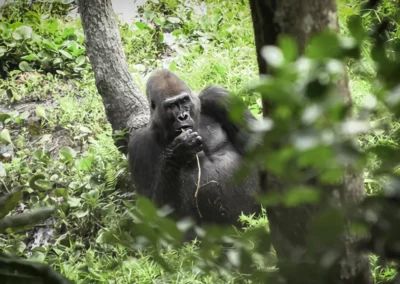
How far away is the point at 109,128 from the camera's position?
443cm

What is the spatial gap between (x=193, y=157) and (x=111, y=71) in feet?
3.24

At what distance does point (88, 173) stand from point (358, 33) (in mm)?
3622

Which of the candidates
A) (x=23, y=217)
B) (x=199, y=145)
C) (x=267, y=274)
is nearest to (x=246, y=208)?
(x=199, y=145)

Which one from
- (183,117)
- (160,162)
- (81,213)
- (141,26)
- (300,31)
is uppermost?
(300,31)

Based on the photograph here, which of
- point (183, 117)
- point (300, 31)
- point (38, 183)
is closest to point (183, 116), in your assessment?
point (183, 117)

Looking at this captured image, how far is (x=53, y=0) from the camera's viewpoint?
6.05 m

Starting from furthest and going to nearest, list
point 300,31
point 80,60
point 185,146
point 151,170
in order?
1. point 80,60
2. point 151,170
3. point 185,146
4. point 300,31

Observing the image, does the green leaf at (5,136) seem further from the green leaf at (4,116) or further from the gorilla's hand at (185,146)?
the gorilla's hand at (185,146)

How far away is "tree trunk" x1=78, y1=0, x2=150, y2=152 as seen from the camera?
12.7 ft

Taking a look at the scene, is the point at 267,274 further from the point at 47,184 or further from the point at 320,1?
the point at 47,184

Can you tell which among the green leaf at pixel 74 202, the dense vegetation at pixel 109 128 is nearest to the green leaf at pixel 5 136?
the dense vegetation at pixel 109 128

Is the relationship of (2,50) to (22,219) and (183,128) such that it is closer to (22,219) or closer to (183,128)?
(183,128)

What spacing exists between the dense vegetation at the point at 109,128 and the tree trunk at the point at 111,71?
10.3 inches

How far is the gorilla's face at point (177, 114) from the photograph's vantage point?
3152 mm
